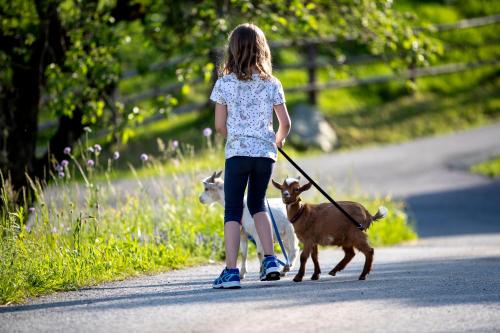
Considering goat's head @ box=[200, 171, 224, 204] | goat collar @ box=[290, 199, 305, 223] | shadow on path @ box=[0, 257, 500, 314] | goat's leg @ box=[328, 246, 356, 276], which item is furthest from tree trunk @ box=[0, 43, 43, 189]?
goat's leg @ box=[328, 246, 356, 276]

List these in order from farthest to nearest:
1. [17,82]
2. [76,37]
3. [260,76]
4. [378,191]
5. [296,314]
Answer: [378,191] < [17,82] < [76,37] < [260,76] < [296,314]

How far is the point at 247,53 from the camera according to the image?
25.9ft

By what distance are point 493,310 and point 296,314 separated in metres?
1.39

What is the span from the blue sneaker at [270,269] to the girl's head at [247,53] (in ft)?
4.86

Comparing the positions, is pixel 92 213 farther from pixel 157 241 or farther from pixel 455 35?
pixel 455 35

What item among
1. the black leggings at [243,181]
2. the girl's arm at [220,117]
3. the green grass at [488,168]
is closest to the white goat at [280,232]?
the black leggings at [243,181]

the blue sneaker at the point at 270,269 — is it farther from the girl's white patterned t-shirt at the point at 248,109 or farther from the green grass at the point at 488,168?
the green grass at the point at 488,168

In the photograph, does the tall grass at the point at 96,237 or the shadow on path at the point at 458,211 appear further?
the shadow on path at the point at 458,211

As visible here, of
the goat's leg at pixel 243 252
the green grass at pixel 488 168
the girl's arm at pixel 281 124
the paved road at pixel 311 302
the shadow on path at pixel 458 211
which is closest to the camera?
the paved road at pixel 311 302

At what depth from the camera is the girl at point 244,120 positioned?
26.0 feet

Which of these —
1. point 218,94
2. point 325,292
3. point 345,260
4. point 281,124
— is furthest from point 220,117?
point 345,260

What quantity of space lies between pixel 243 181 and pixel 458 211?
987cm

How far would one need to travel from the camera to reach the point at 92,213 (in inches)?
410

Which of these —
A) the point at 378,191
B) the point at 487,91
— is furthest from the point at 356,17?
the point at 487,91
